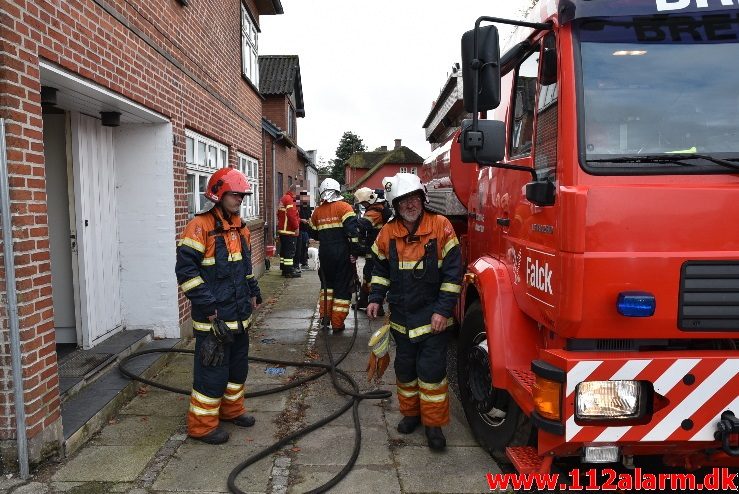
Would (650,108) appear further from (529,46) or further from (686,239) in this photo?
(529,46)

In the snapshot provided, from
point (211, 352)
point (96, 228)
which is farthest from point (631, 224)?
point (96, 228)

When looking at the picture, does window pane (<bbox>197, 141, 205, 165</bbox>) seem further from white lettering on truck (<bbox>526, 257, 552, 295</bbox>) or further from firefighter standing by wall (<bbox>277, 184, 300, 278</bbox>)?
white lettering on truck (<bbox>526, 257, 552, 295</bbox>)

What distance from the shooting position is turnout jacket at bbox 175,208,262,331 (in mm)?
3607

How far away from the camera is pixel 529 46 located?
10.1 ft

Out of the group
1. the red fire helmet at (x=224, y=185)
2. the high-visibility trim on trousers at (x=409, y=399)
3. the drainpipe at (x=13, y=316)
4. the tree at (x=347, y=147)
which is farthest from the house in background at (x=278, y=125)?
the tree at (x=347, y=147)

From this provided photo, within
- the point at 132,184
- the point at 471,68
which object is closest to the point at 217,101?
the point at 132,184

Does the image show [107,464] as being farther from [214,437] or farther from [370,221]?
[370,221]

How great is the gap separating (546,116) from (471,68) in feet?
1.62

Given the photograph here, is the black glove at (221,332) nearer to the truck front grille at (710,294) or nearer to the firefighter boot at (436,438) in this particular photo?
the firefighter boot at (436,438)

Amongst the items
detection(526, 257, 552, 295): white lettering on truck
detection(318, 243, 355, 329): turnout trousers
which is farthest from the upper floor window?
detection(526, 257, 552, 295): white lettering on truck

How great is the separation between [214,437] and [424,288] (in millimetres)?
1790

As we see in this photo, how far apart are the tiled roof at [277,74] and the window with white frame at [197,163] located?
14.0 m

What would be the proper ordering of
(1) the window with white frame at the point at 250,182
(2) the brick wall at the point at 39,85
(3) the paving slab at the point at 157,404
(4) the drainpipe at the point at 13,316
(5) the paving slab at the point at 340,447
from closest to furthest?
(4) the drainpipe at the point at 13,316
(2) the brick wall at the point at 39,85
(5) the paving slab at the point at 340,447
(3) the paving slab at the point at 157,404
(1) the window with white frame at the point at 250,182

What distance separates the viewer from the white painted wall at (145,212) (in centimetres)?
555
